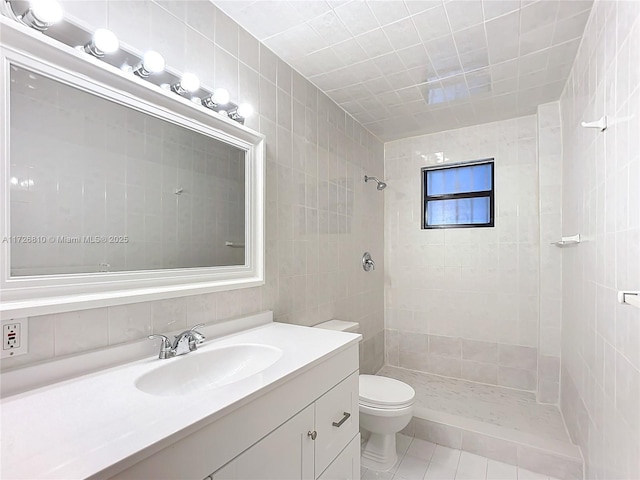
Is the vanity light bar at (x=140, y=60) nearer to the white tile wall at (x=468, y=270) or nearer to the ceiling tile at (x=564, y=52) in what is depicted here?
the ceiling tile at (x=564, y=52)

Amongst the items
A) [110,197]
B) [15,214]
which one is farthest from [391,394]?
[15,214]

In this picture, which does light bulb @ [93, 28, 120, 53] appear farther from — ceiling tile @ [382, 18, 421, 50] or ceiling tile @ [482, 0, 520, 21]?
ceiling tile @ [482, 0, 520, 21]

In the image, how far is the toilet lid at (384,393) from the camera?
6.17ft

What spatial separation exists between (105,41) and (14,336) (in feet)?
2.88

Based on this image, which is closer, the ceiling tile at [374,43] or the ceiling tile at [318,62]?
the ceiling tile at [374,43]

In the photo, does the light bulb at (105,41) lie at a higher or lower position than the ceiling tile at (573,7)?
lower

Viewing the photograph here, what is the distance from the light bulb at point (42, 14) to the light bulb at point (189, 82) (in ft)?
1.34

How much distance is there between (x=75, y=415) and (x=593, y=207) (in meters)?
2.03

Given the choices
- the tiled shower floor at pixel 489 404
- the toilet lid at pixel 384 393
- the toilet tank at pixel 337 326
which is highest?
the toilet tank at pixel 337 326

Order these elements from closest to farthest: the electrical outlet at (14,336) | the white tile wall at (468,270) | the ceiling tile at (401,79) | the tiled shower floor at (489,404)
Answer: the electrical outlet at (14,336), the ceiling tile at (401,79), the tiled shower floor at (489,404), the white tile wall at (468,270)

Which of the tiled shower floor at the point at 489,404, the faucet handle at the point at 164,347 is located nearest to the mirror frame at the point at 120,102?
the faucet handle at the point at 164,347

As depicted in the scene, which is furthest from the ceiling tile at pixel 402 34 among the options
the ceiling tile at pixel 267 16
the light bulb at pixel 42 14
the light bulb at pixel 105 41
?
the light bulb at pixel 42 14

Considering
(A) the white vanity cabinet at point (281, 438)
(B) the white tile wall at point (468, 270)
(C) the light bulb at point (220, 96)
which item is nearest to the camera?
(A) the white vanity cabinet at point (281, 438)

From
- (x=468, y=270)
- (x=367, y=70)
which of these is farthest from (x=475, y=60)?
(x=468, y=270)
